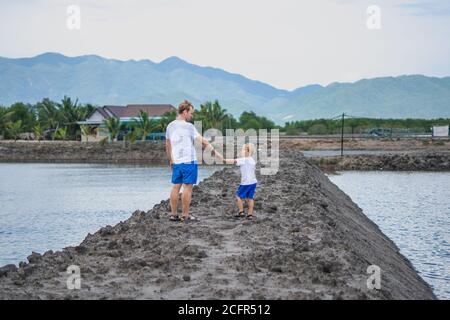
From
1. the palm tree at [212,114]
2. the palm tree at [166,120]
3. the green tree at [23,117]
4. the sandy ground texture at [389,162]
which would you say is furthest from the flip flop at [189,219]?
the green tree at [23,117]

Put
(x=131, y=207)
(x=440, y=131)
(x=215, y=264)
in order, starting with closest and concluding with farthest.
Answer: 1. (x=215, y=264)
2. (x=131, y=207)
3. (x=440, y=131)

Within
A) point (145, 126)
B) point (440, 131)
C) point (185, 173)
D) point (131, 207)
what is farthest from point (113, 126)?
point (185, 173)

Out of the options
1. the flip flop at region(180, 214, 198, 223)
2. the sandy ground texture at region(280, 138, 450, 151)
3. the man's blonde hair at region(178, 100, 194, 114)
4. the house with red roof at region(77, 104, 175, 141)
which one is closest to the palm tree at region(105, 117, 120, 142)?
the house with red roof at region(77, 104, 175, 141)

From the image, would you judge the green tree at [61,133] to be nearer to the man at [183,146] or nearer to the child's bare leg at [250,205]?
the child's bare leg at [250,205]

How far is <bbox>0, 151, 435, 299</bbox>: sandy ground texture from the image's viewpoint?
630 centimetres

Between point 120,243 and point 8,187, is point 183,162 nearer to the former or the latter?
point 120,243

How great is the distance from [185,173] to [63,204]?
16.6 m

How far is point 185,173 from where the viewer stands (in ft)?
32.2

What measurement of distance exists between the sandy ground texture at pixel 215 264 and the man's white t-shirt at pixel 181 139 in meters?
1.01

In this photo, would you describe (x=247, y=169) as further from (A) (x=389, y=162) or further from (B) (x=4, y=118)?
(B) (x=4, y=118)

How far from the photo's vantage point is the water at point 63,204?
53.7 ft

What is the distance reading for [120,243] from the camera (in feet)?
28.3

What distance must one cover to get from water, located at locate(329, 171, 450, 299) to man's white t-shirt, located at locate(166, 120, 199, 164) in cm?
440

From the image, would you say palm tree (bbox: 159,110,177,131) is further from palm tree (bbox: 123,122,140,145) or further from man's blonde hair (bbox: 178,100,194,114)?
man's blonde hair (bbox: 178,100,194,114)
